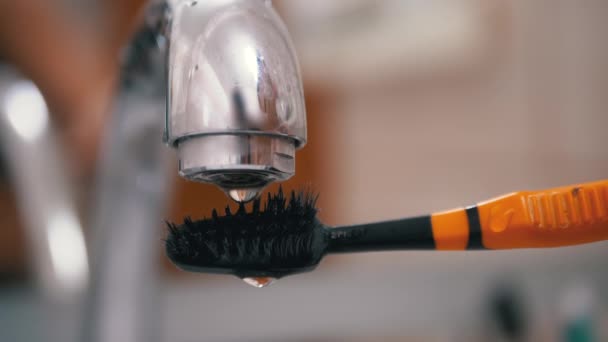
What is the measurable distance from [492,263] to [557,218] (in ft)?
2.04

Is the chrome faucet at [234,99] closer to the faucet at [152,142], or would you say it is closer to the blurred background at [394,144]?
the faucet at [152,142]

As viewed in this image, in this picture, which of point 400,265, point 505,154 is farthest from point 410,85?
point 400,265

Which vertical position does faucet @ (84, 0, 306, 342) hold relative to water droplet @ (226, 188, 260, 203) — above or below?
above

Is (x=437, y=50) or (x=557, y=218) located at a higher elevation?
(x=437, y=50)

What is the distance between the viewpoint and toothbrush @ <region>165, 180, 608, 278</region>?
0.62 ft

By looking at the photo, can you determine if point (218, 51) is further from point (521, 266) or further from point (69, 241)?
point (521, 266)

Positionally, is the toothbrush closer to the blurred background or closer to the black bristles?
the black bristles

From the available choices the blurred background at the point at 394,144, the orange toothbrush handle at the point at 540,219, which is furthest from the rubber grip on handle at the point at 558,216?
the blurred background at the point at 394,144

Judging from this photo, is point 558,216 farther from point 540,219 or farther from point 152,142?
point 152,142

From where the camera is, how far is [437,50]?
0.89 meters

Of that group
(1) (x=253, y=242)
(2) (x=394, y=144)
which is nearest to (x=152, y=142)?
(1) (x=253, y=242)

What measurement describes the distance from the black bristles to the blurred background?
0.49 m

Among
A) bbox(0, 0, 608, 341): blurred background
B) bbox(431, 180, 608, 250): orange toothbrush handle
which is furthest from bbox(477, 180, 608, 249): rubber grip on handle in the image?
bbox(0, 0, 608, 341): blurred background

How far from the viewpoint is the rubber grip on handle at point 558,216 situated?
0.62 ft
